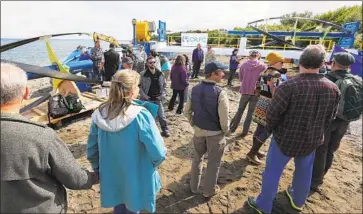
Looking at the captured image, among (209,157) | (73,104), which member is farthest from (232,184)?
(73,104)

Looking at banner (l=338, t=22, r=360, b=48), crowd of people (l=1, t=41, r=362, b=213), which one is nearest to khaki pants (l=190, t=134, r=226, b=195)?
crowd of people (l=1, t=41, r=362, b=213)

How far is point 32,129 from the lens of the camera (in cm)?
124

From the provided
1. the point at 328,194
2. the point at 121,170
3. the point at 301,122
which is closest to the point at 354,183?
the point at 328,194

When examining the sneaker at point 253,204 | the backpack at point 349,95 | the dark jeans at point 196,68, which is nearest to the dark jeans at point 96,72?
the dark jeans at point 196,68

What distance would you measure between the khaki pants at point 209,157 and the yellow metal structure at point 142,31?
1179 cm

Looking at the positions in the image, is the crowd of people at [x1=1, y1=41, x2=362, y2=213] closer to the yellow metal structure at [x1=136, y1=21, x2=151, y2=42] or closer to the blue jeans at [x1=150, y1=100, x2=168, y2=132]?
the blue jeans at [x1=150, y1=100, x2=168, y2=132]

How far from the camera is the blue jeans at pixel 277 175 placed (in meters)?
2.46

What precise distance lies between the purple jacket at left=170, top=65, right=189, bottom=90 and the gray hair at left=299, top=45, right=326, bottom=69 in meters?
3.75

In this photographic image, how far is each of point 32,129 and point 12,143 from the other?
108mm

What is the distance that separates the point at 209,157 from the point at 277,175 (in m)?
0.77

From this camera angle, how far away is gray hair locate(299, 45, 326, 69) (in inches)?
83.0

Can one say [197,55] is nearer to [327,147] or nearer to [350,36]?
[327,147]

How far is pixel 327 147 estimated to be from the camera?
3088mm

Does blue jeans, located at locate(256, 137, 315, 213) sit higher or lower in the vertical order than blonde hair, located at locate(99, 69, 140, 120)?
lower
